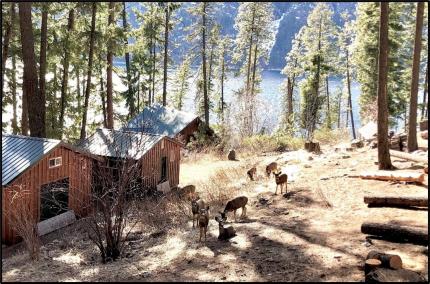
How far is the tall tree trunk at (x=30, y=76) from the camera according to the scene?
17.4 metres

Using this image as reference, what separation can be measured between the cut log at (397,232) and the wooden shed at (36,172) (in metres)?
8.84

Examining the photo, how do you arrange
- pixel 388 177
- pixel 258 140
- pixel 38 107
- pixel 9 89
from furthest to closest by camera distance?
pixel 258 140
pixel 9 89
pixel 38 107
pixel 388 177

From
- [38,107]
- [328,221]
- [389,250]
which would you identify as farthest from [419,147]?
[38,107]

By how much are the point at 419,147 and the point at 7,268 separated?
658 inches

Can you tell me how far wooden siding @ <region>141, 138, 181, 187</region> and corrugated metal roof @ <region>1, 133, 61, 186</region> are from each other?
5.44 m

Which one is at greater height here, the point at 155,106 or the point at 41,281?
the point at 155,106

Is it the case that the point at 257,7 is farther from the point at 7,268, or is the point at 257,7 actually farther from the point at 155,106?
the point at 7,268

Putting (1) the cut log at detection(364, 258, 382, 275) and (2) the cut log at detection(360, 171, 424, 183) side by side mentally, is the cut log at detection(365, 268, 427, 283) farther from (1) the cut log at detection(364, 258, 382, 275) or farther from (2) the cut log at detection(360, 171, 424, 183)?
(2) the cut log at detection(360, 171, 424, 183)

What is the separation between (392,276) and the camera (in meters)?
7.24

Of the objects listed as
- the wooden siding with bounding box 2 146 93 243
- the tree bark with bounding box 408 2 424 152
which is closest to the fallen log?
the wooden siding with bounding box 2 146 93 243

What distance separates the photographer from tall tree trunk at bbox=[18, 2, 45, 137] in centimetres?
1741

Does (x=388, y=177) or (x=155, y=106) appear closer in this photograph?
(x=388, y=177)

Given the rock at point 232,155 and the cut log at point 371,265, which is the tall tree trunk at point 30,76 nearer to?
the rock at point 232,155

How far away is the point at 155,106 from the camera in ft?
105
